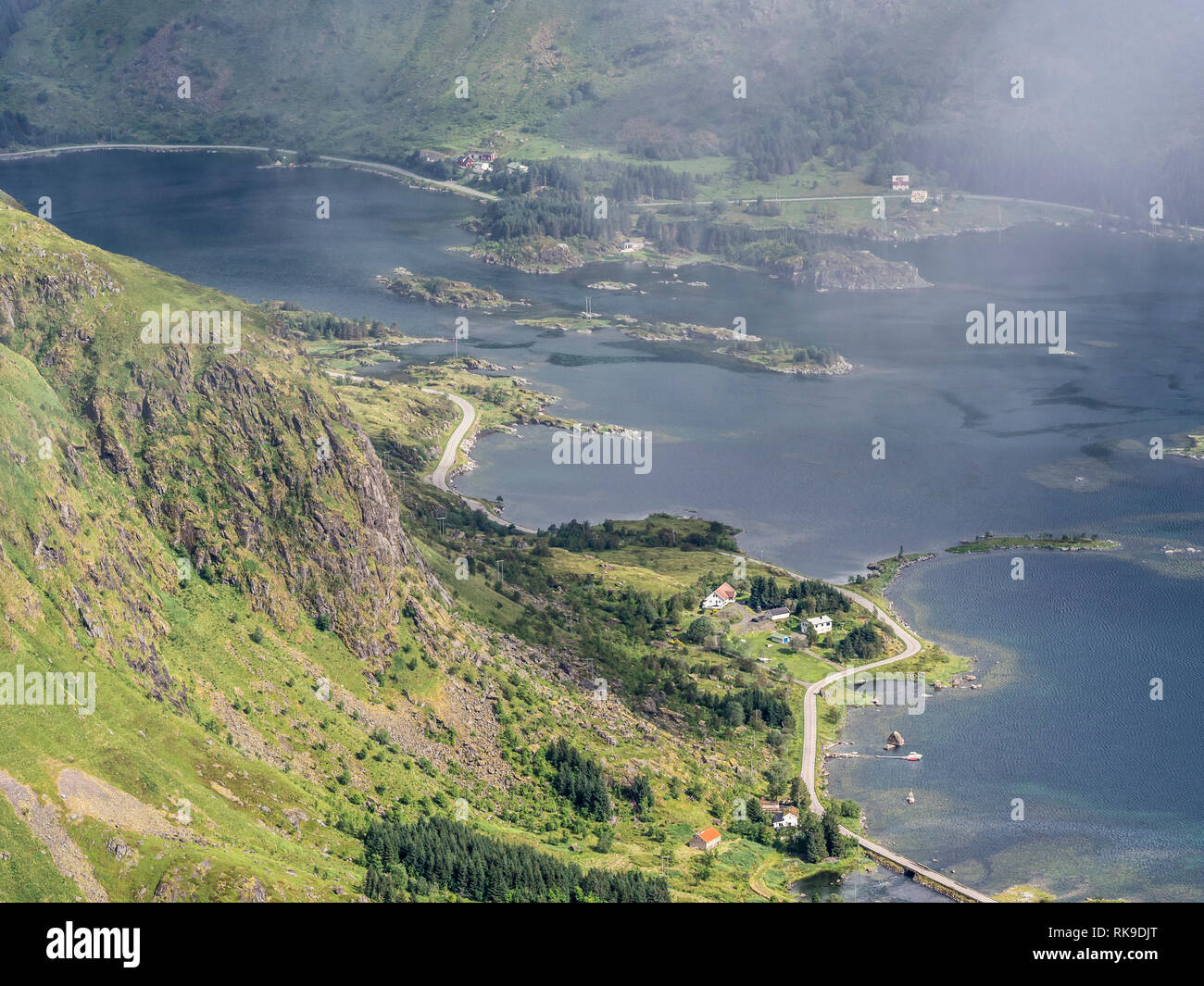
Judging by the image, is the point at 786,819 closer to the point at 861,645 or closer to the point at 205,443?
the point at 861,645

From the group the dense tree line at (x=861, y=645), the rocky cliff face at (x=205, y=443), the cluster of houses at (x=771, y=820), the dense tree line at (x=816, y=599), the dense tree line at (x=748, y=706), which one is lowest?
the cluster of houses at (x=771, y=820)

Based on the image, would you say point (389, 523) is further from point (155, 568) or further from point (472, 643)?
point (155, 568)

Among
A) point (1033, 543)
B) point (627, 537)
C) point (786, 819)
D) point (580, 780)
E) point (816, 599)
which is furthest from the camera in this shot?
point (1033, 543)

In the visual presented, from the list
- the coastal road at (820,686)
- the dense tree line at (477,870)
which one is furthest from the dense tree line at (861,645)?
the dense tree line at (477,870)

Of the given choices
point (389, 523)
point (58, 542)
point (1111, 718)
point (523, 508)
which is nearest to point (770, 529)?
point (523, 508)

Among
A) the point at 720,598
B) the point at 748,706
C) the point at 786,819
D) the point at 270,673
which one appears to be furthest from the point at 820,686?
the point at 270,673

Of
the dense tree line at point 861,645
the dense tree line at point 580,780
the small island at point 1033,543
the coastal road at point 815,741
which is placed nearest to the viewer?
the coastal road at point 815,741

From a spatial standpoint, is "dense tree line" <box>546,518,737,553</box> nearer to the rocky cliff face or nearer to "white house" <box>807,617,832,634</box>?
"white house" <box>807,617,832,634</box>

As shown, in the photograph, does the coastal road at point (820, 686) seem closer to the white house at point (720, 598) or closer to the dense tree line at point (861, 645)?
the dense tree line at point (861, 645)
